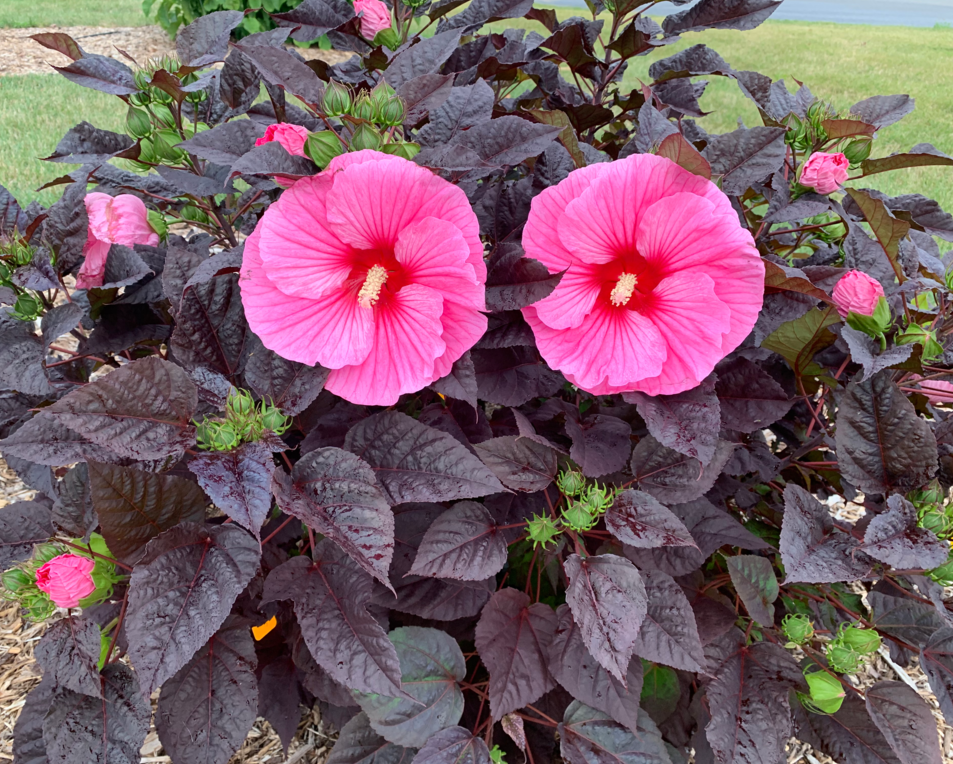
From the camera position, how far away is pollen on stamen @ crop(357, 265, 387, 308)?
0.88 m

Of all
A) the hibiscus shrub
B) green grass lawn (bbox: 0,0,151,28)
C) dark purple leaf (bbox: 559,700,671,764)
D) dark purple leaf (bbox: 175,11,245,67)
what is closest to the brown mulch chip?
green grass lawn (bbox: 0,0,151,28)

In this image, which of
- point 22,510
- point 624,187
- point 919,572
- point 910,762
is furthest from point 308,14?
point 910,762

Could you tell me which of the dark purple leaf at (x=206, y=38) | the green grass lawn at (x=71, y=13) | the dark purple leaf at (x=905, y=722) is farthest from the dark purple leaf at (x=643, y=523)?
the green grass lawn at (x=71, y=13)

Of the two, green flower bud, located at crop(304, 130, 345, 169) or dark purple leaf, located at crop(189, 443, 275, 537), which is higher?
green flower bud, located at crop(304, 130, 345, 169)

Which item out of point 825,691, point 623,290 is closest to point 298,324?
point 623,290

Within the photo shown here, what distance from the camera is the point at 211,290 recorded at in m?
0.96

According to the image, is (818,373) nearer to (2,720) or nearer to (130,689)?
(130,689)

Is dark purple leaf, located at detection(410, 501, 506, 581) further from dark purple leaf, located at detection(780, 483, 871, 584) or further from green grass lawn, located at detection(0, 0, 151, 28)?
green grass lawn, located at detection(0, 0, 151, 28)

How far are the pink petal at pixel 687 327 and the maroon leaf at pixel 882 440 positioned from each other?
28 cm

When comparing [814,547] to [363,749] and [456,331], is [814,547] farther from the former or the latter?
[363,749]

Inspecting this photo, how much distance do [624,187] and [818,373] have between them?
51 cm

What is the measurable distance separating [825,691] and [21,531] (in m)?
1.21

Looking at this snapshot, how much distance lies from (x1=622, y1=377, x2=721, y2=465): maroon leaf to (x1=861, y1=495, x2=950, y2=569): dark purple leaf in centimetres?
26

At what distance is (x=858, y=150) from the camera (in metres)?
1.09
